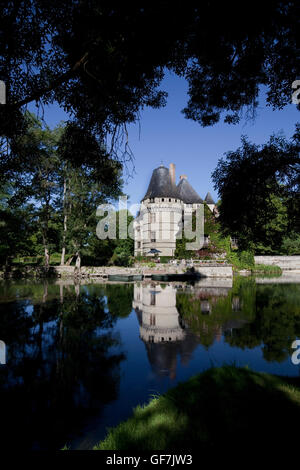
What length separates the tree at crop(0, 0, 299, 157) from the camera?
406cm

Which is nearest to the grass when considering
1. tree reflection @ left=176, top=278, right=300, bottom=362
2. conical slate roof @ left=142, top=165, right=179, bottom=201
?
conical slate roof @ left=142, top=165, right=179, bottom=201

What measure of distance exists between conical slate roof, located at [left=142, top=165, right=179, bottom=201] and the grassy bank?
1794 inches

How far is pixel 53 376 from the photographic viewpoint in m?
5.81

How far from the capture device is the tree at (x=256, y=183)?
288 inches

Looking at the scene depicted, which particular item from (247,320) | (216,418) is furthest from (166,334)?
(216,418)

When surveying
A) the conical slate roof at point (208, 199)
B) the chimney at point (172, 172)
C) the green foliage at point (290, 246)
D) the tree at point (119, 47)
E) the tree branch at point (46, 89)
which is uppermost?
the chimney at point (172, 172)

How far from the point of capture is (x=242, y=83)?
6.43m

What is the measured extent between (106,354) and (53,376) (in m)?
1.85

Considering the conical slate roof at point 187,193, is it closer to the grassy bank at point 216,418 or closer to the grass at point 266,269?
the grass at point 266,269

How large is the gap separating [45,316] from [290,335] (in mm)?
10214

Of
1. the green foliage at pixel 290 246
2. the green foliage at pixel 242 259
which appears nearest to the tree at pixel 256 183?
the green foliage at pixel 242 259

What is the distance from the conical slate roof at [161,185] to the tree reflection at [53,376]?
3956cm

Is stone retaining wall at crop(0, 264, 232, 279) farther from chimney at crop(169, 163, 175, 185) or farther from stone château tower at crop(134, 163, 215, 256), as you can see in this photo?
chimney at crop(169, 163, 175, 185)
